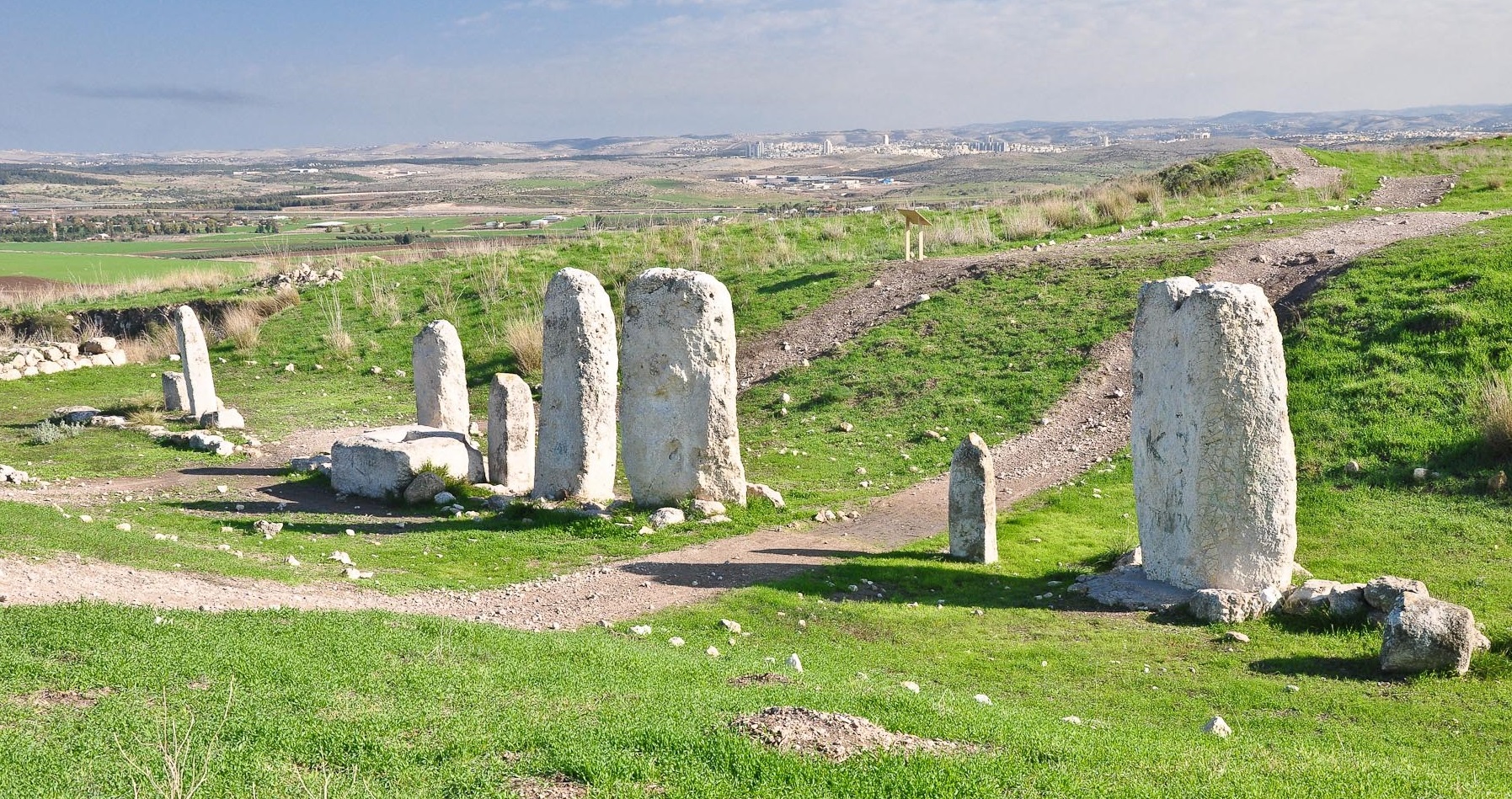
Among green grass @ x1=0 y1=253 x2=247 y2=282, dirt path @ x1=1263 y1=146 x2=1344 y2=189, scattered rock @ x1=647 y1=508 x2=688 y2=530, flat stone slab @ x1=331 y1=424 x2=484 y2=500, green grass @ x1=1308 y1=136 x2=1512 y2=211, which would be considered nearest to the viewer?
scattered rock @ x1=647 y1=508 x2=688 y2=530

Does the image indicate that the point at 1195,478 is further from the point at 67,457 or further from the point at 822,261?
the point at 822,261

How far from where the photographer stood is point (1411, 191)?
122 feet

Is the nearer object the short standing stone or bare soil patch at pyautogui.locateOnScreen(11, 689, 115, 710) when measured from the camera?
bare soil patch at pyautogui.locateOnScreen(11, 689, 115, 710)

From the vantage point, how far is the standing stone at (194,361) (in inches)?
965

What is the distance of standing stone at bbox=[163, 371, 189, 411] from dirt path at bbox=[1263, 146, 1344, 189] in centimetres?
3426

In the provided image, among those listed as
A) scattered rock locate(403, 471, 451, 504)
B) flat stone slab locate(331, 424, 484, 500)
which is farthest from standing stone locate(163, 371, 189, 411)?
scattered rock locate(403, 471, 451, 504)

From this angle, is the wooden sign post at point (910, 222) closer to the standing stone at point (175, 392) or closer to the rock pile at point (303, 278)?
the standing stone at point (175, 392)

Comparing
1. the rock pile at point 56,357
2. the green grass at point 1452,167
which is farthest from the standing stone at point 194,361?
the green grass at point 1452,167

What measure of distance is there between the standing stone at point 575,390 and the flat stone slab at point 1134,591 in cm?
771

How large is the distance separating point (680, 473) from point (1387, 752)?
34.9 ft

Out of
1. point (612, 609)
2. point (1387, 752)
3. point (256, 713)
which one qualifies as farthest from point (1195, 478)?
point (256, 713)

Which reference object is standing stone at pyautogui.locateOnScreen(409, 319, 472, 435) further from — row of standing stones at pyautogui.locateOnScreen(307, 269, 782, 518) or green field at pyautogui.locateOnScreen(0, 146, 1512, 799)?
green field at pyautogui.locateOnScreen(0, 146, 1512, 799)

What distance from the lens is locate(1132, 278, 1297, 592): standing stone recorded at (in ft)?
42.9

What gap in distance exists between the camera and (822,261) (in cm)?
3538
